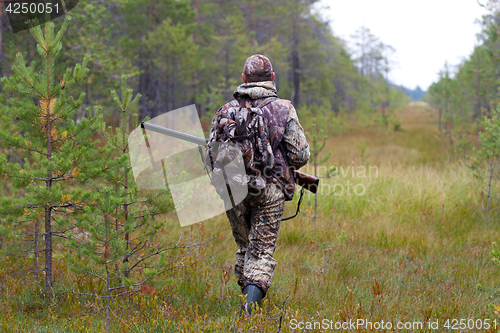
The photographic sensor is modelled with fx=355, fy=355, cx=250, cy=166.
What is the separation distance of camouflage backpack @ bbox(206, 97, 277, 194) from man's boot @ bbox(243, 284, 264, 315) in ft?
2.87

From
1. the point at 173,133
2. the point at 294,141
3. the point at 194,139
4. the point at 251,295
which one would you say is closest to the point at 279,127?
the point at 294,141

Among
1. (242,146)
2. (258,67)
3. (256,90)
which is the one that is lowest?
(242,146)

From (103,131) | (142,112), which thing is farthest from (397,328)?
(142,112)

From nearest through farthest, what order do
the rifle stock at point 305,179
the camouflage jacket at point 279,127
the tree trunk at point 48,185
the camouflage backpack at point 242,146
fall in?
the camouflage backpack at point 242,146 → the camouflage jacket at point 279,127 → the tree trunk at point 48,185 → the rifle stock at point 305,179

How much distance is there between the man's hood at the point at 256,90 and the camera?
3084 millimetres

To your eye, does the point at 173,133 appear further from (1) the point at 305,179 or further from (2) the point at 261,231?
(1) the point at 305,179

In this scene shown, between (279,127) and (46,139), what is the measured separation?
226 centimetres

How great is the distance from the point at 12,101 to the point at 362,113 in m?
24.6

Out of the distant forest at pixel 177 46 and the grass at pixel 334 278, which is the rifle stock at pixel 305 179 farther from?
the distant forest at pixel 177 46

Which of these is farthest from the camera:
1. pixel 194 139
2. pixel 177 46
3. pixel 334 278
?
pixel 177 46

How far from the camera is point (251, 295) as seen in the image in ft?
9.85

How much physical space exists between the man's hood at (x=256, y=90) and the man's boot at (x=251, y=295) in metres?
1.64

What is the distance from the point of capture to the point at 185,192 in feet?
12.5

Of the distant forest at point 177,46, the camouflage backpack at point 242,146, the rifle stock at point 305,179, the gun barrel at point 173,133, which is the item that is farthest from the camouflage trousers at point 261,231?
the distant forest at point 177,46
